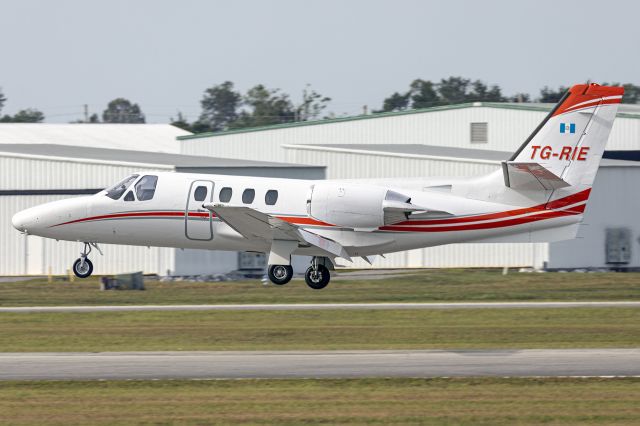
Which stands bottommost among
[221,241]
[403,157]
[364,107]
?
[221,241]

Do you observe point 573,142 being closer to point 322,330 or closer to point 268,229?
point 268,229

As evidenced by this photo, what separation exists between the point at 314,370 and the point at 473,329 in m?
10.1

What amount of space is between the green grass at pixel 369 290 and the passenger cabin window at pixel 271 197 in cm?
1247

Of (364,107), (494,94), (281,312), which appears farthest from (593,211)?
(494,94)

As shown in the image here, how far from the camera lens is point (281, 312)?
38094mm

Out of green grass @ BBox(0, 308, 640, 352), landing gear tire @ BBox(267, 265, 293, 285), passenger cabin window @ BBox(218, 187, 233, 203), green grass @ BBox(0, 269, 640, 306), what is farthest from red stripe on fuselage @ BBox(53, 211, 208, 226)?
green grass @ BBox(0, 269, 640, 306)

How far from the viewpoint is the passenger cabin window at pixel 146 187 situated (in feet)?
100.0

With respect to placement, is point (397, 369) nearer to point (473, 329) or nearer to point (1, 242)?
point (473, 329)

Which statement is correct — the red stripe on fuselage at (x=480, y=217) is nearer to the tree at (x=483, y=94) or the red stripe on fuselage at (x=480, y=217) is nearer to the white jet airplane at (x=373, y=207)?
the white jet airplane at (x=373, y=207)

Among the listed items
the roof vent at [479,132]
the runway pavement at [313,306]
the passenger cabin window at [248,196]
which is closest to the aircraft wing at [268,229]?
the passenger cabin window at [248,196]

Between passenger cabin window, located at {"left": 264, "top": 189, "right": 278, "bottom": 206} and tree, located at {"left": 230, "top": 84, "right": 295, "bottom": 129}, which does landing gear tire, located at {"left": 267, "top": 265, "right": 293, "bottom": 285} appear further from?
tree, located at {"left": 230, "top": 84, "right": 295, "bottom": 129}

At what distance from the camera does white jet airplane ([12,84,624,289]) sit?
1126 inches

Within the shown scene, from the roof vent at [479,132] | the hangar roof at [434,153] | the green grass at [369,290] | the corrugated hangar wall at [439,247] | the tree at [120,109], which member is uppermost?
the tree at [120,109]

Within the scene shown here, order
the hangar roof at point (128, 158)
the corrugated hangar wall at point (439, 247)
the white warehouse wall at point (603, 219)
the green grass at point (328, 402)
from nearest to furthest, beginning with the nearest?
the green grass at point (328, 402) → the hangar roof at point (128, 158) → the white warehouse wall at point (603, 219) → the corrugated hangar wall at point (439, 247)
